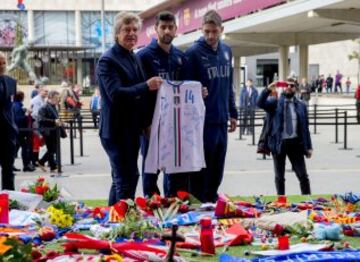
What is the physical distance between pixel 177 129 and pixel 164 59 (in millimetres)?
653

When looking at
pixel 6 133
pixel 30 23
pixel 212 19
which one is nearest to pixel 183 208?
pixel 212 19

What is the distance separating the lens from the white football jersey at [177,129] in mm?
6391

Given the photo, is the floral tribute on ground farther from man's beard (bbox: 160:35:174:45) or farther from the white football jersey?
man's beard (bbox: 160:35:174:45)

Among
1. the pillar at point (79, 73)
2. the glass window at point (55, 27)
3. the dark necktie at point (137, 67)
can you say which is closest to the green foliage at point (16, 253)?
the dark necktie at point (137, 67)

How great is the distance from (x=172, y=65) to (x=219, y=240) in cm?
227

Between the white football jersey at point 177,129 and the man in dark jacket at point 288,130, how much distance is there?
2.09 metres

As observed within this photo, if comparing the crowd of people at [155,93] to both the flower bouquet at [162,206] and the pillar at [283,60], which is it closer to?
the flower bouquet at [162,206]

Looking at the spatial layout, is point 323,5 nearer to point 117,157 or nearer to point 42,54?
point 117,157

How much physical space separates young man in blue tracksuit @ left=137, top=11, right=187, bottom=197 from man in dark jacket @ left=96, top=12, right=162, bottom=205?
14.4 inches

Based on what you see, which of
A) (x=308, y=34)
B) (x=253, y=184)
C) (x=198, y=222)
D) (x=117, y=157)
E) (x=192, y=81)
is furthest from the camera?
(x=308, y=34)

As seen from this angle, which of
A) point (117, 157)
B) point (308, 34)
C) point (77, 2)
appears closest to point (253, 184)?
point (117, 157)

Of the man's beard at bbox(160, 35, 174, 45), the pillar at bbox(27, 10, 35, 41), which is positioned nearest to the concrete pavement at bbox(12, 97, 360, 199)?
the man's beard at bbox(160, 35, 174, 45)

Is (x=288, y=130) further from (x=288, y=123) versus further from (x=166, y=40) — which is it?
(x=166, y=40)

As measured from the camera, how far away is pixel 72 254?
4266 mm
